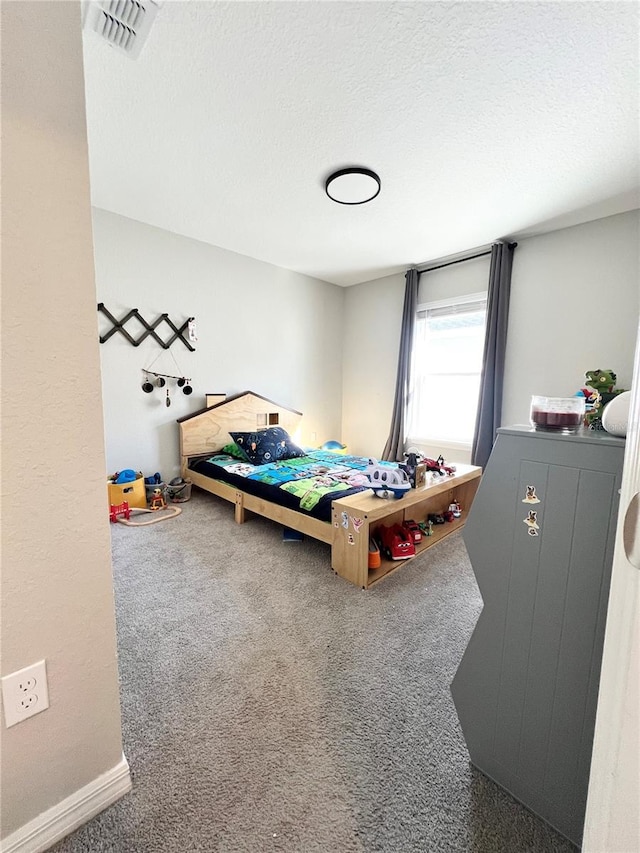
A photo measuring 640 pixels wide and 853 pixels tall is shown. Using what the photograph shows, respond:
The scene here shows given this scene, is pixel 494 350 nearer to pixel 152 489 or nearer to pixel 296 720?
pixel 296 720

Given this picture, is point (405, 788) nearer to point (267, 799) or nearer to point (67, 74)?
point (267, 799)

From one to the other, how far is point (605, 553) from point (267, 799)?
43.2 inches

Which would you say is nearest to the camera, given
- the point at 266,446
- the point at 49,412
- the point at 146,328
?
the point at 49,412

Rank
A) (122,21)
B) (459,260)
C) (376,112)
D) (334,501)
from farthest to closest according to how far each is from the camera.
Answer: (459,260)
(334,501)
(376,112)
(122,21)

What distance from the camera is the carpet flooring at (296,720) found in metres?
0.89

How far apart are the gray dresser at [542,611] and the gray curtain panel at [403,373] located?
330cm

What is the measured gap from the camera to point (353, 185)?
2369 mm

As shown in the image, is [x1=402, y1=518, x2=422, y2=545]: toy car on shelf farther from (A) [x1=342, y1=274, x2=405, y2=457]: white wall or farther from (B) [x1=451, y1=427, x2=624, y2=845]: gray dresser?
(A) [x1=342, y1=274, x2=405, y2=457]: white wall

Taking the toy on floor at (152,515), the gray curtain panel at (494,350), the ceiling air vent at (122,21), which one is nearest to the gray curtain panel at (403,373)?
the gray curtain panel at (494,350)

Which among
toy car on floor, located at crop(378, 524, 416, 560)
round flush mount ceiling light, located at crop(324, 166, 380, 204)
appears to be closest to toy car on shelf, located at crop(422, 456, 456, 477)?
toy car on floor, located at crop(378, 524, 416, 560)

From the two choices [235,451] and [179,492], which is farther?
[235,451]

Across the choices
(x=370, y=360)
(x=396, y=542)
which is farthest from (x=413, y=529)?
(x=370, y=360)

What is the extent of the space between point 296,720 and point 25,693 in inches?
32.5

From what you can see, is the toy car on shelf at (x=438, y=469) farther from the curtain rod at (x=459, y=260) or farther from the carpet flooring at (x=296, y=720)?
the curtain rod at (x=459, y=260)
